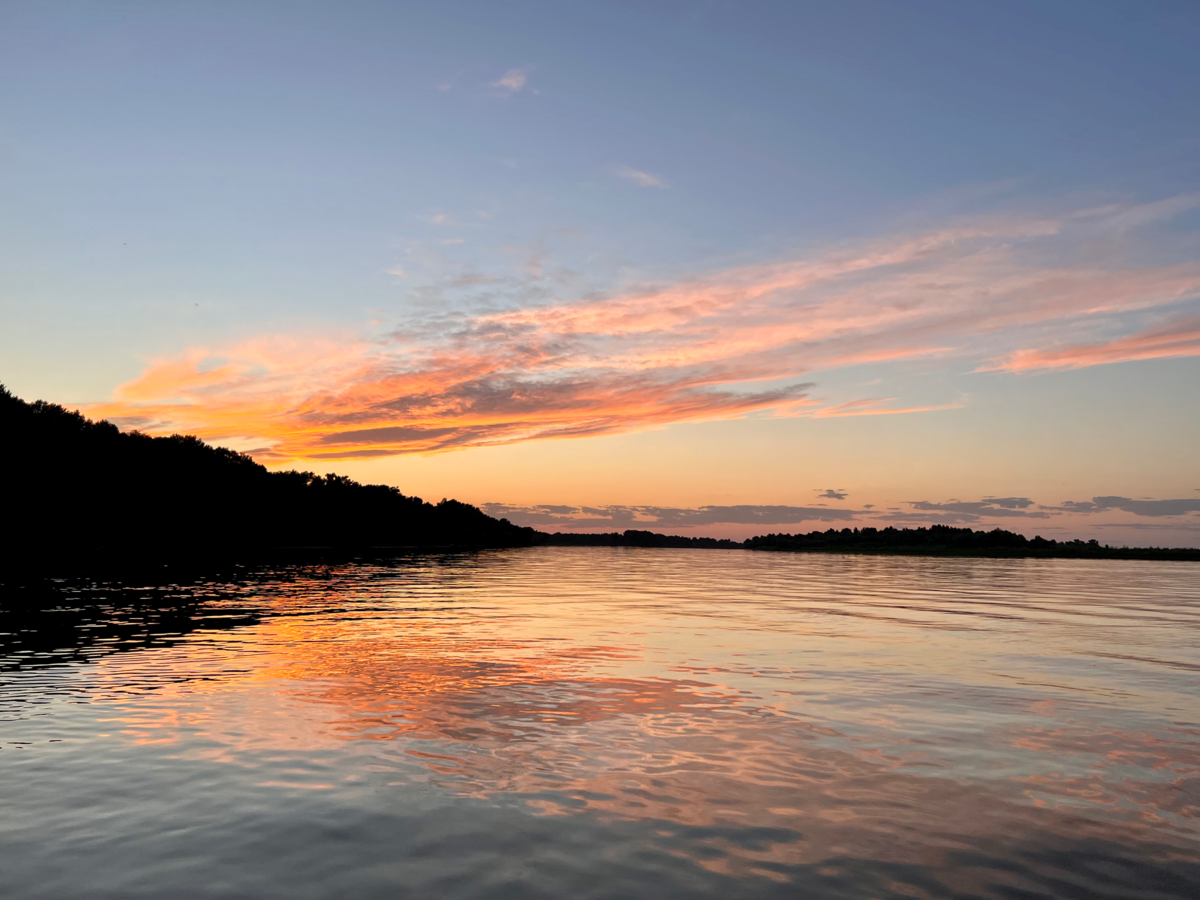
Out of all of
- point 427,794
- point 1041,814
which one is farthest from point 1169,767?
point 427,794

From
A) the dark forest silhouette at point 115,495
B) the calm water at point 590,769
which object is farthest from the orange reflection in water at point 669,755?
the dark forest silhouette at point 115,495

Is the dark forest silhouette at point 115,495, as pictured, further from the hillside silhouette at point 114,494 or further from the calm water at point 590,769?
the calm water at point 590,769

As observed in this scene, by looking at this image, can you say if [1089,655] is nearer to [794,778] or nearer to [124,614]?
[794,778]

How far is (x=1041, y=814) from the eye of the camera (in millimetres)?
9773

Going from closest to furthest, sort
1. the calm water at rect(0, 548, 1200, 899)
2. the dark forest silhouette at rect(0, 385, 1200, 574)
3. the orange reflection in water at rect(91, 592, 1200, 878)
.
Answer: the calm water at rect(0, 548, 1200, 899) < the orange reflection in water at rect(91, 592, 1200, 878) < the dark forest silhouette at rect(0, 385, 1200, 574)

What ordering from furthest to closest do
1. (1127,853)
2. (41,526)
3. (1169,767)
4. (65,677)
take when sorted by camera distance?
1. (41,526)
2. (65,677)
3. (1169,767)
4. (1127,853)

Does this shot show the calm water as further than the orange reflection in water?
No

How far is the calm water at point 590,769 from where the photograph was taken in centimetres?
789

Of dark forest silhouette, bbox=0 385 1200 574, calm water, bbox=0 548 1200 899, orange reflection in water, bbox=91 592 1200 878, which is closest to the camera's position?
calm water, bbox=0 548 1200 899

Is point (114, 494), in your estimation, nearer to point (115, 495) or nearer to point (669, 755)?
point (115, 495)

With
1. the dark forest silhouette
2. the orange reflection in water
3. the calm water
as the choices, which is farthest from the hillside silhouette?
the orange reflection in water

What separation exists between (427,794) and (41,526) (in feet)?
495

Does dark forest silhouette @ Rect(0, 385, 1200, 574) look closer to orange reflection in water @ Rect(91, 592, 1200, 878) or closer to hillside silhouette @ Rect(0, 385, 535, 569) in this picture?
hillside silhouette @ Rect(0, 385, 535, 569)

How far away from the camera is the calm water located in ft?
25.9
